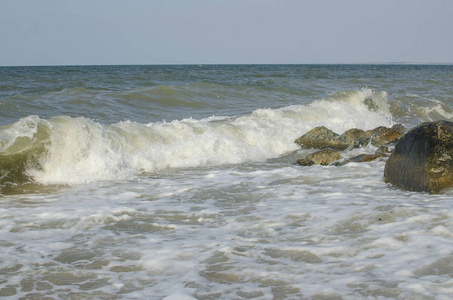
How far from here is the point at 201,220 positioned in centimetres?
474

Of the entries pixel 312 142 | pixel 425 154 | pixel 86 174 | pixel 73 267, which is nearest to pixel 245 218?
pixel 73 267

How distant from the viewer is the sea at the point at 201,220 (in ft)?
10.6

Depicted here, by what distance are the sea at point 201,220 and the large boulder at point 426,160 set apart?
0.27 meters

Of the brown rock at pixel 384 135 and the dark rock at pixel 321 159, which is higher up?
the brown rock at pixel 384 135

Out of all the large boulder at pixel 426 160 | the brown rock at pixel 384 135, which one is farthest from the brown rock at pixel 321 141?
the large boulder at pixel 426 160

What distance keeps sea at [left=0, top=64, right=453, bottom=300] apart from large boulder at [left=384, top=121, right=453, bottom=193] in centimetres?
27

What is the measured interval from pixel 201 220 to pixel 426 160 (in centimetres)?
278

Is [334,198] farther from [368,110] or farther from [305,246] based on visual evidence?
[368,110]

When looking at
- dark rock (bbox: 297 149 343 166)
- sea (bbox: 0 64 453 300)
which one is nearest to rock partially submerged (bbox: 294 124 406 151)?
sea (bbox: 0 64 453 300)

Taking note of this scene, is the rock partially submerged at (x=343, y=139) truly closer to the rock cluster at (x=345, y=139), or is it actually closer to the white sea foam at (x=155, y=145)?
the rock cluster at (x=345, y=139)

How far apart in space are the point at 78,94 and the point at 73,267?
1382 cm

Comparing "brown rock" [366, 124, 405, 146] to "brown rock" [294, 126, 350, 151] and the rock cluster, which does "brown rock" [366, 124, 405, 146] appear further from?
"brown rock" [294, 126, 350, 151]

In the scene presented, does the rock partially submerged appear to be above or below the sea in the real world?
above

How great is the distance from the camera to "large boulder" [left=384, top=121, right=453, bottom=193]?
5555 millimetres
